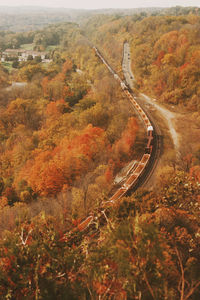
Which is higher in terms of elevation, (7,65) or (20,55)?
(20,55)

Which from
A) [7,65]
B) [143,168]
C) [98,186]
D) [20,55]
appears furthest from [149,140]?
[20,55]

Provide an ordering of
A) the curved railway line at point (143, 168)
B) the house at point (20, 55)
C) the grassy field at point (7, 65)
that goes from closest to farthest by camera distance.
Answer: the curved railway line at point (143, 168) → the grassy field at point (7, 65) → the house at point (20, 55)

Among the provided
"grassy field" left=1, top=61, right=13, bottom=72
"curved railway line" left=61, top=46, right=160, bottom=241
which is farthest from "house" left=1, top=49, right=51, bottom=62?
"curved railway line" left=61, top=46, right=160, bottom=241

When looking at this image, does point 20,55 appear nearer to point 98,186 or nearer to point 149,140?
point 149,140

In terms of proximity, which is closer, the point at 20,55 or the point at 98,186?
the point at 98,186

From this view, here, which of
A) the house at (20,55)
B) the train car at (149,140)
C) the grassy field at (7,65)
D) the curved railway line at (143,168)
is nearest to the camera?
the curved railway line at (143,168)

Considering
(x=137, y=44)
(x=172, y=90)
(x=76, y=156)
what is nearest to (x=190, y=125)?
(x=172, y=90)

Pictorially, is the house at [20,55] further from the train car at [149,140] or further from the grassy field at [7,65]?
the train car at [149,140]

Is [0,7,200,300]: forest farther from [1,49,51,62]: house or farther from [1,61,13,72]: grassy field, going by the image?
[1,49,51,62]: house

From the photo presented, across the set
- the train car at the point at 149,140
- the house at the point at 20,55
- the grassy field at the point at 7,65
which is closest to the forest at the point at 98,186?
the train car at the point at 149,140

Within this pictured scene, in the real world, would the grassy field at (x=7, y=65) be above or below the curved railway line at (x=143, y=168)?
above
